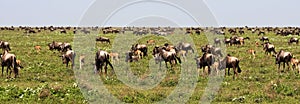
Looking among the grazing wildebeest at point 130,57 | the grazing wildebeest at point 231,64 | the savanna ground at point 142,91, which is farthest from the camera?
the grazing wildebeest at point 130,57

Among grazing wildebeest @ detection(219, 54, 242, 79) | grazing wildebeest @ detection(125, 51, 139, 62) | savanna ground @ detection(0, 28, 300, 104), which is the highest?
grazing wildebeest @ detection(125, 51, 139, 62)

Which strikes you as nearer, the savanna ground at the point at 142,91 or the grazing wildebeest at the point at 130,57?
the savanna ground at the point at 142,91

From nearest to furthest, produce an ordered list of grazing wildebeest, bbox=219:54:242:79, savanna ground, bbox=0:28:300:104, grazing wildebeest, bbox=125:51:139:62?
savanna ground, bbox=0:28:300:104 < grazing wildebeest, bbox=219:54:242:79 < grazing wildebeest, bbox=125:51:139:62

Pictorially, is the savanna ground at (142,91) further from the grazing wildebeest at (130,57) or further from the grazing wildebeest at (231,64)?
the grazing wildebeest at (130,57)

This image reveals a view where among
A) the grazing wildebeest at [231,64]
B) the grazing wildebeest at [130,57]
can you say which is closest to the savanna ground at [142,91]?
the grazing wildebeest at [231,64]

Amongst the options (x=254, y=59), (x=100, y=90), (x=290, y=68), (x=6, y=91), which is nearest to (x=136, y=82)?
(x=100, y=90)

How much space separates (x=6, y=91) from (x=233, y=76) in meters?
11.4

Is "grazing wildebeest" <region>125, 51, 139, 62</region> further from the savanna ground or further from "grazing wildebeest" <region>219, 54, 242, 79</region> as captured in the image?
"grazing wildebeest" <region>219, 54, 242, 79</region>

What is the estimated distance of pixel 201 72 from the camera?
2736 cm

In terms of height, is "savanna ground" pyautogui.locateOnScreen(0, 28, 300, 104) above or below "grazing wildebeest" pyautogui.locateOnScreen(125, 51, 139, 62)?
below

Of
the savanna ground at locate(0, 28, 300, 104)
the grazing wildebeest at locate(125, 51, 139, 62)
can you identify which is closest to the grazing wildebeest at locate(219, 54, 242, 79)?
the savanna ground at locate(0, 28, 300, 104)

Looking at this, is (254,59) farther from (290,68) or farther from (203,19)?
(203,19)

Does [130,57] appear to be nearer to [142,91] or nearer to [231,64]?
[231,64]

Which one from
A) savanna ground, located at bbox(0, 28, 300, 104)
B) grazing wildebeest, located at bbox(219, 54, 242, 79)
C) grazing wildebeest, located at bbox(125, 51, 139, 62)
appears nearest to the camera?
savanna ground, located at bbox(0, 28, 300, 104)
